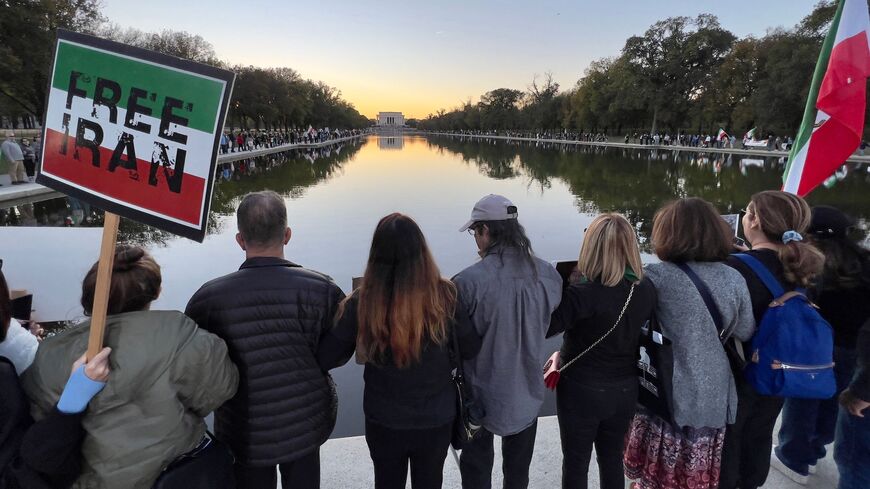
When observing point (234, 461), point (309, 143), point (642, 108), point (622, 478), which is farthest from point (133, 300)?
point (642, 108)

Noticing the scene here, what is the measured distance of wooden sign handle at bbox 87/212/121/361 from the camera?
1418 millimetres

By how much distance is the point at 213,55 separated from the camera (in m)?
46.9

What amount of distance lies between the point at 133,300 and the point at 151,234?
1025 cm

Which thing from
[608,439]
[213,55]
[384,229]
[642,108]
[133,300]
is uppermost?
[642,108]

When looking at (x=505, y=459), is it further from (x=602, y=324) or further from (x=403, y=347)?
(x=403, y=347)

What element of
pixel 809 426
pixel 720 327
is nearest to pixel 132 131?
pixel 720 327

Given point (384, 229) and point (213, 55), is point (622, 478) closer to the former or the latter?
point (384, 229)

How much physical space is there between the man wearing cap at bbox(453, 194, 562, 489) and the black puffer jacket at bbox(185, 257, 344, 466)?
627mm

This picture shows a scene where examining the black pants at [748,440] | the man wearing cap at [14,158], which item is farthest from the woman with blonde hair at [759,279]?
the man wearing cap at [14,158]

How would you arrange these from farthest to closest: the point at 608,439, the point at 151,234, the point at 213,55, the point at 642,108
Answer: the point at 642,108
the point at 213,55
the point at 151,234
the point at 608,439

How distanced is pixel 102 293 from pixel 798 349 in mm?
2721

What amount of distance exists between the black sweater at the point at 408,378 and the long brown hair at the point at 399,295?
0.24 feet

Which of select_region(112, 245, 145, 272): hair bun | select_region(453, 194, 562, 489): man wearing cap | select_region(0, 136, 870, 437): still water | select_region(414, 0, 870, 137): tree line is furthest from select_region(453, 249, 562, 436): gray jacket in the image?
select_region(414, 0, 870, 137): tree line

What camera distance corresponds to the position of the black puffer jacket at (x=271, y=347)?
1839mm
